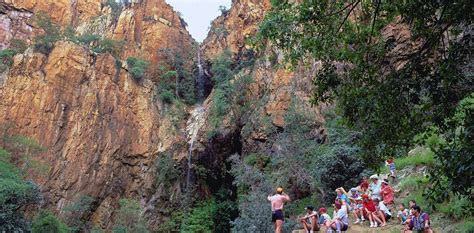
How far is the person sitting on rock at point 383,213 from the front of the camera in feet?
35.7

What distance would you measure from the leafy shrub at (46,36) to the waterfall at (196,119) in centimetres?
1076

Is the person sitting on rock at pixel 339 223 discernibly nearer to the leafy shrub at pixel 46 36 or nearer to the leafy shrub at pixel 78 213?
the leafy shrub at pixel 78 213

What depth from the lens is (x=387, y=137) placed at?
6457 mm

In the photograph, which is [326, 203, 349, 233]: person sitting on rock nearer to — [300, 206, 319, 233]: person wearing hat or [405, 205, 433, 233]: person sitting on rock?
[300, 206, 319, 233]: person wearing hat

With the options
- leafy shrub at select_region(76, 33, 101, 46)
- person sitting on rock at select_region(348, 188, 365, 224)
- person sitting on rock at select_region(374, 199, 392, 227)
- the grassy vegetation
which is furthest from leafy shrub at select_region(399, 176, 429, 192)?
leafy shrub at select_region(76, 33, 101, 46)

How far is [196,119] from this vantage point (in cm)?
3212

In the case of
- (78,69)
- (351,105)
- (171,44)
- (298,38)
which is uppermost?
(171,44)

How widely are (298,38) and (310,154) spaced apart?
12.5 meters

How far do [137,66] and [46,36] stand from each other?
6378 millimetres

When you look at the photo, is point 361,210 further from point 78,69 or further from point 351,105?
point 78,69

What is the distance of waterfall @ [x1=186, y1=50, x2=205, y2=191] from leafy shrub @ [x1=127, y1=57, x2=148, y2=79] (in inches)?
185

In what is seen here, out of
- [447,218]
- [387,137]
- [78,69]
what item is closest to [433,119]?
[387,137]

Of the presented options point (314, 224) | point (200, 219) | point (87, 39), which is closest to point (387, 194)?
point (314, 224)

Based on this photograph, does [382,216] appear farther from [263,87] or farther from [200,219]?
[263,87]
